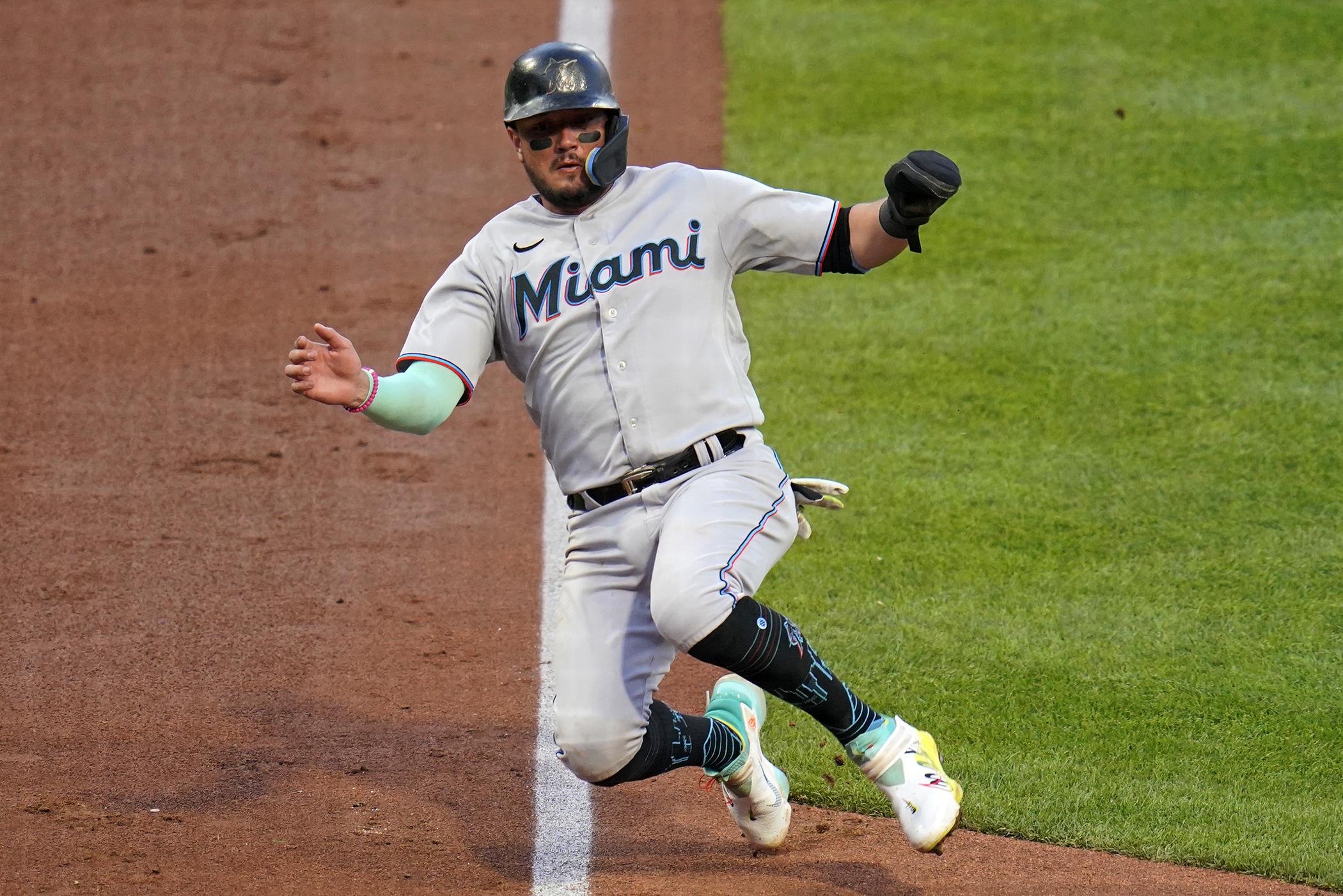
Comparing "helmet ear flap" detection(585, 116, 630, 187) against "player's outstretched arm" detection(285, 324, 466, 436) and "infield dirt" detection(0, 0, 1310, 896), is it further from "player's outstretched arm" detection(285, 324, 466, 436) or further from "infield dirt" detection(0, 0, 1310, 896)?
"infield dirt" detection(0, 0, 1310, 896)

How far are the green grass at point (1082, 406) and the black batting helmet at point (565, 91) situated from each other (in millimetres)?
1722

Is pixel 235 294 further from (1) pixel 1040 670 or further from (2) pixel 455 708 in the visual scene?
(1) pixel 1040 670

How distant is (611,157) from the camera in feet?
12.6

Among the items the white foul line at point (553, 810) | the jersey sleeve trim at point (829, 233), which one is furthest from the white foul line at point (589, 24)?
the jersey sleeve trim at point (829, 233)

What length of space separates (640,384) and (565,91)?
73cm

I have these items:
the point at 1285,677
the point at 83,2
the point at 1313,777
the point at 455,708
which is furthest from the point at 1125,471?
the point at 83,2

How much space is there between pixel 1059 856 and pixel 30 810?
2551 mm

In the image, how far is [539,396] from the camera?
3.85 m

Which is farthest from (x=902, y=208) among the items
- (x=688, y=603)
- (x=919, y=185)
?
(x=688, y=603)

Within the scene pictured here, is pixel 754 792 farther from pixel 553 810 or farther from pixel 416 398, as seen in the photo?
pixel 416 398

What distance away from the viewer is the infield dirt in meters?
3.87

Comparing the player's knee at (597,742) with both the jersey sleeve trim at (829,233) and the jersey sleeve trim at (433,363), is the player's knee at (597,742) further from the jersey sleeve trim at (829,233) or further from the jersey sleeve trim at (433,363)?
the jersey sleeve trim at (829,233)

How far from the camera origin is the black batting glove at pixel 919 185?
3473 mm

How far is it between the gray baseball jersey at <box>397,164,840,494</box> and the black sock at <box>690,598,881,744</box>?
1.58 ft
